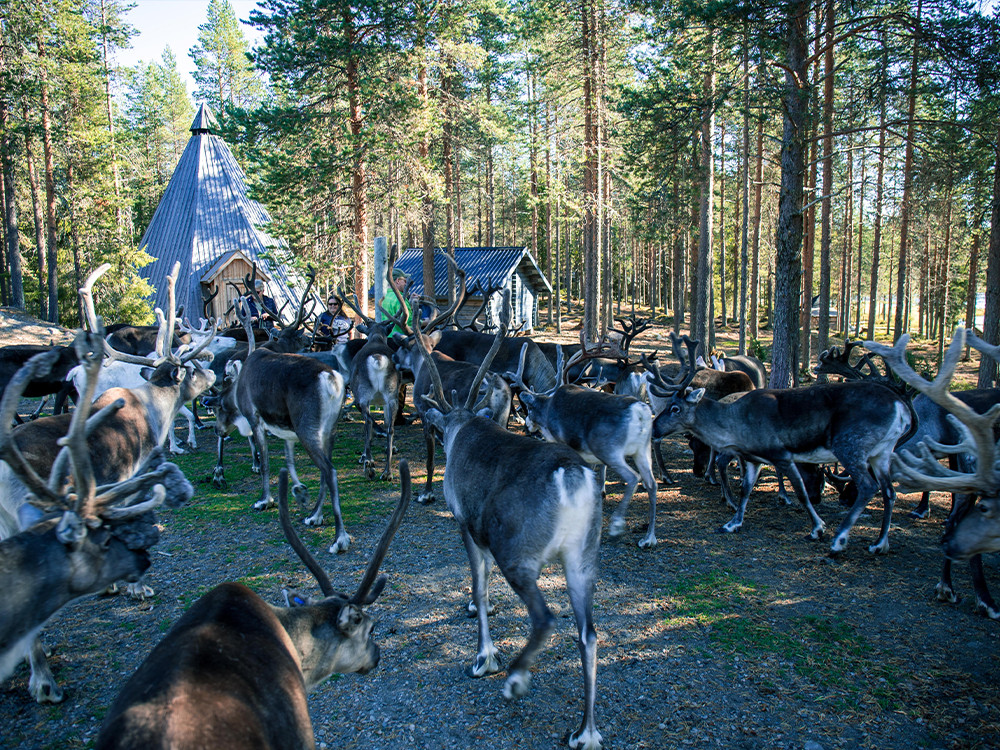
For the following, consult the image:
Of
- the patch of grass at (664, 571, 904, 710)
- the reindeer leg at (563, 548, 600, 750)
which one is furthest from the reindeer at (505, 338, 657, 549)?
the reindeer leg at (563, 548, 600, 750)

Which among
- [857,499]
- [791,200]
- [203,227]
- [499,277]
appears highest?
[203,227]

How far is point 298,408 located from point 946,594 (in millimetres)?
6763

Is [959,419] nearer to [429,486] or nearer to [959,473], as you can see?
[959,473]

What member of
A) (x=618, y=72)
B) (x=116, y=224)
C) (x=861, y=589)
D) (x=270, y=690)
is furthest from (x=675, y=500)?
(x=116, y=224)

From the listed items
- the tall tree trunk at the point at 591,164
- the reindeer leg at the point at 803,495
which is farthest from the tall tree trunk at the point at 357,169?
the reindeer leg at the point at 803,495

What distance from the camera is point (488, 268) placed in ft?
108

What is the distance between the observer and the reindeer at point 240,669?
211cm

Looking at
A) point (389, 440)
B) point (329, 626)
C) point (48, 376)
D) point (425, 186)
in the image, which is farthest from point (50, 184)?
point (329, 626)

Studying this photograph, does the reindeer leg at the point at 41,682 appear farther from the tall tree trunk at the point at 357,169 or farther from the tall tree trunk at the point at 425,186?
the tall tree trunk at the point at 425,186

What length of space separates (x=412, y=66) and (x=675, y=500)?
1453 centimetres

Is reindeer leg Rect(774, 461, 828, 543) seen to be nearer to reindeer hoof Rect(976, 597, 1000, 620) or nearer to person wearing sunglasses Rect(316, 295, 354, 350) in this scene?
reindeer hoof Rect(976, 597, 1000, 620)

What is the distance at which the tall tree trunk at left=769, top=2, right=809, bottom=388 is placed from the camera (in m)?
10.0

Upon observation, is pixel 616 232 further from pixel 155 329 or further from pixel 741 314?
pixel 155 329

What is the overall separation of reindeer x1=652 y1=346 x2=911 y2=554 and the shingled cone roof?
18840mm
